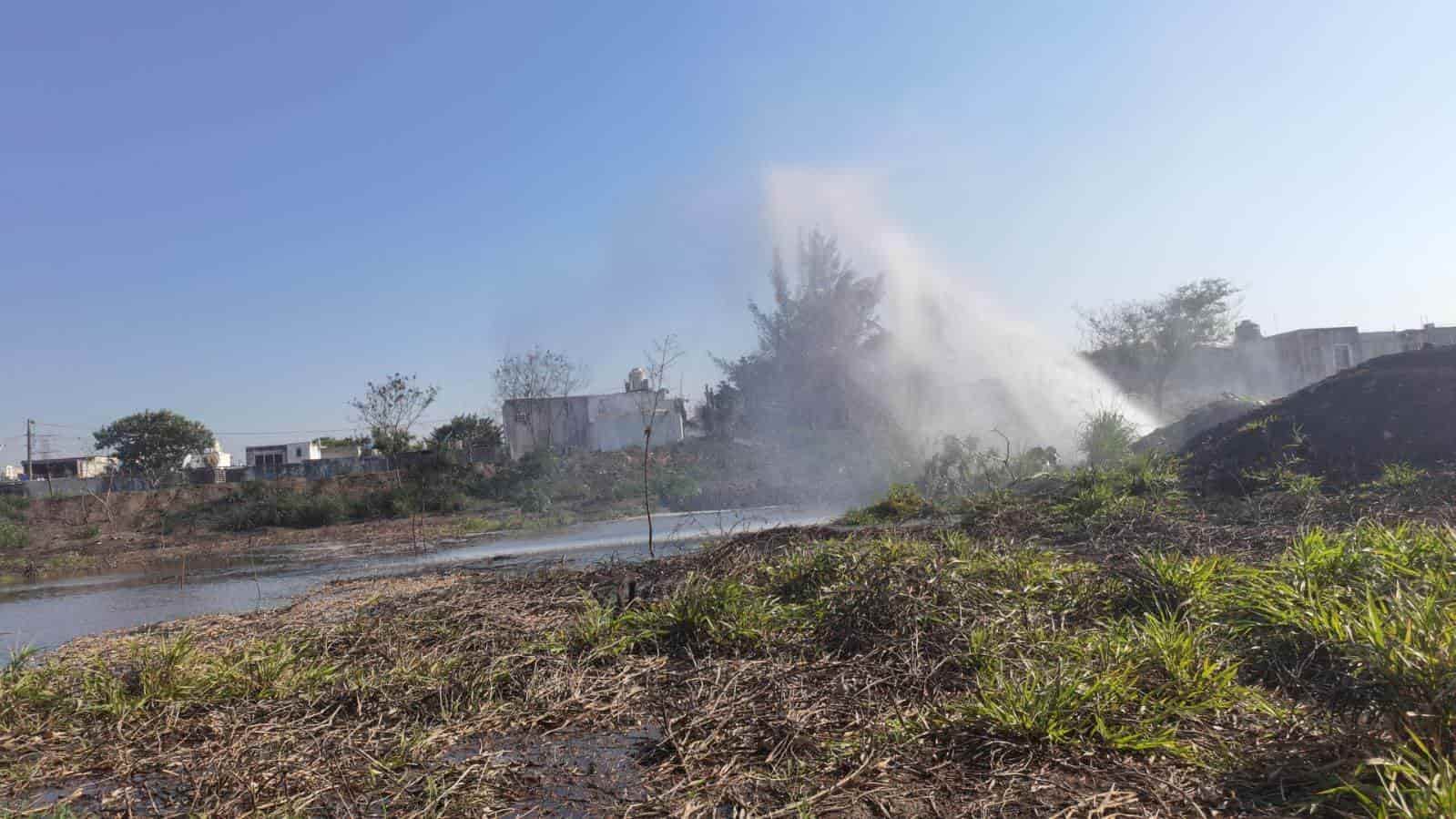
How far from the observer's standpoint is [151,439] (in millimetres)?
48625

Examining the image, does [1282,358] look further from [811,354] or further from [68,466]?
[68,466]

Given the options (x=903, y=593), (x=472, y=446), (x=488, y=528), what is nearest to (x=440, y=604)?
(x=903, y=593)

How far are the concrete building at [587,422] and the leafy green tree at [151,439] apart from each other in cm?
2211

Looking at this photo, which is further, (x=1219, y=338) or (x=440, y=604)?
(x=1219, y=338)

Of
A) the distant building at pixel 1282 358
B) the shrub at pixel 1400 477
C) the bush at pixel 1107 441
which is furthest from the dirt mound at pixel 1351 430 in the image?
the distant building at pixel 1282 358

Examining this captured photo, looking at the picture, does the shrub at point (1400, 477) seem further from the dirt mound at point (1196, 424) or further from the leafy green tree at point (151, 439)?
the leafy green tree at point (151, 439)

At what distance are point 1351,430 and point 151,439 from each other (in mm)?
56234

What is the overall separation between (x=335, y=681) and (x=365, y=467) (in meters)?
34.4

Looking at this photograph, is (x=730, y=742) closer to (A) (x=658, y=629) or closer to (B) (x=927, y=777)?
(B) (x=927, y=777)

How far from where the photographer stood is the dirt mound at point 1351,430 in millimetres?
9898

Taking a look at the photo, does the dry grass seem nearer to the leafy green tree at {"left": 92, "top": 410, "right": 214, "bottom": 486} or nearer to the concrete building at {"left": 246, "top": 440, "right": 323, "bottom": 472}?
the leafy green tree at {"left": 92, "top": 410, "right": 214, "bottom": 486}

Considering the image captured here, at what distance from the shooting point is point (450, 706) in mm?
3582

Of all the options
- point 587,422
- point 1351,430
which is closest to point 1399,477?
point 1351,430

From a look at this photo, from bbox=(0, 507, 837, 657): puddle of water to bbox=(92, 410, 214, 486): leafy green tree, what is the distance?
37120 millimetres
